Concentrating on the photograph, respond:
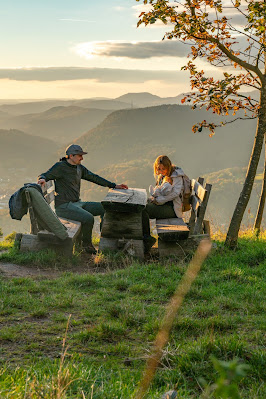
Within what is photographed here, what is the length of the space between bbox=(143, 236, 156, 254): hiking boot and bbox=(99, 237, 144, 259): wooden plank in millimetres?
503

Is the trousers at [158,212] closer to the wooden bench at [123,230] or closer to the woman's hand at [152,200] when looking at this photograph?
the woman's hand at [152,200]

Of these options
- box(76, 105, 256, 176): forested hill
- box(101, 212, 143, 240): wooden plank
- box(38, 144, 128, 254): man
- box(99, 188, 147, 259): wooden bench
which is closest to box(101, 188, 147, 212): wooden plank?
box(99, 188, 147, 259): wooden bench

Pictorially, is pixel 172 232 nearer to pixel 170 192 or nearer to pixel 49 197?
pixel 170 192

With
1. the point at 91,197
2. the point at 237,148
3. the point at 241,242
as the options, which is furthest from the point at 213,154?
the point at 241,242

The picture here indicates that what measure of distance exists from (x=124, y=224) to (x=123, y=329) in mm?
3577

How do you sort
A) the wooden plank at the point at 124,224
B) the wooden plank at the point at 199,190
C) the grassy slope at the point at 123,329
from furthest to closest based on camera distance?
the wooden plank at the point at 124,224 → the wooden plank at the point at 199,190 → the grassy slope at the point at 123,329

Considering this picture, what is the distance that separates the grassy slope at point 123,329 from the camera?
2902mm

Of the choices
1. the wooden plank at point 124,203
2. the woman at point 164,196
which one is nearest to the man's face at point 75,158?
the wooden plank at point 124,203

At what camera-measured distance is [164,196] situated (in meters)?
7.99

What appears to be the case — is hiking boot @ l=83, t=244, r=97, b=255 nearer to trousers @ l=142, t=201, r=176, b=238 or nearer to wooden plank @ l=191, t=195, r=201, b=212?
trousers @ l=142, t=201, r=176, b=238

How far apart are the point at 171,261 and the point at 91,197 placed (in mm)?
127210

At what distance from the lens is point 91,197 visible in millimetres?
133625

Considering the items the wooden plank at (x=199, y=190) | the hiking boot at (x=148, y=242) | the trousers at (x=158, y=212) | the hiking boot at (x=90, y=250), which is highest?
the wooden plank at (x=199, y=190)

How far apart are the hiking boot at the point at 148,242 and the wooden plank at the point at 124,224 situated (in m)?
0.43
